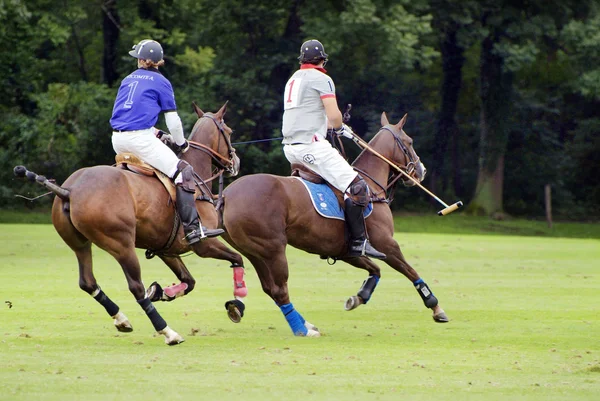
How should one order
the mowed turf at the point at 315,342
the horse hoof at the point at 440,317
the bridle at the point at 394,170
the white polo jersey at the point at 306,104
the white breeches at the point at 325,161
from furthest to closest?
the bridle at the point at 394,170
the horse hoof at the point at 440,317
the white breeches at the point at 325,161
the white polo jersey at the point at 306,104
the mowed turf at the point at 315,342

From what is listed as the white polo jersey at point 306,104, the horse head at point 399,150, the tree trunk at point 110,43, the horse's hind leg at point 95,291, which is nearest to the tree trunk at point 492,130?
the tree trunk at point 110,43

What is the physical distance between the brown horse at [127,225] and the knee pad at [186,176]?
185 millimetres

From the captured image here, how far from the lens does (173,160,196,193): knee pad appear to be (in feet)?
36.5

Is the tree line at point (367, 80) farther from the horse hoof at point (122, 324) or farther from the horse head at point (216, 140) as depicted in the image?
the horse hoof at point (122, 324)

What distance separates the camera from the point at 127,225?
10320 millimetres

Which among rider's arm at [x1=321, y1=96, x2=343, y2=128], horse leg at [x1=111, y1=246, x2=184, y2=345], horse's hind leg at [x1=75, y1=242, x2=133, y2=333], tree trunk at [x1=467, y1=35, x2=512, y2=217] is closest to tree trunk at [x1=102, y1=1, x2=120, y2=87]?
tree trunk at [x1=467, y1=35, x2=512, y2=217]

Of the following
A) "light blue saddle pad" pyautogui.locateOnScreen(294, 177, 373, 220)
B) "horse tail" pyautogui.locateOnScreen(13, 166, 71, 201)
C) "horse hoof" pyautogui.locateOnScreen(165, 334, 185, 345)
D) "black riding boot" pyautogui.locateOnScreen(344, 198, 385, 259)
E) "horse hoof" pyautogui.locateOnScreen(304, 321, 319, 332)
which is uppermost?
"horse tail" pyautogui.locateOnScreen(13, 166, 71, 201)

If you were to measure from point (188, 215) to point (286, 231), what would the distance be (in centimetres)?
106

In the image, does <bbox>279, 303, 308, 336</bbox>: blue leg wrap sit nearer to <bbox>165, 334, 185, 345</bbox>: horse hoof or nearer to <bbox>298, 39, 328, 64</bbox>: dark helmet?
<bbox>165, 334, 185, 345</bbox>: horse hoof

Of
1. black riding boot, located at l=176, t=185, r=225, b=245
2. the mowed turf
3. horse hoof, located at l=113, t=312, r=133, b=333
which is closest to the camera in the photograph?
the mowed turf

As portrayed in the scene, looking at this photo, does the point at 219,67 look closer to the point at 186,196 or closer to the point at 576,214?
the point at 576,214

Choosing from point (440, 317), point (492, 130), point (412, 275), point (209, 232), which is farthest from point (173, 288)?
point (492, 130)

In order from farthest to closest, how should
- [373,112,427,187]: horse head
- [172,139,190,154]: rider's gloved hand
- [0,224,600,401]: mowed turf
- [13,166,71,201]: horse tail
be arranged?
[373,112,427,187]: horse head → [172,139,190,154]: rider's gloved hand → [13,166,71,201]: horse tail → [0,224,600,401]: mowed turf

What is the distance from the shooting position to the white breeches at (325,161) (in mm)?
11781
